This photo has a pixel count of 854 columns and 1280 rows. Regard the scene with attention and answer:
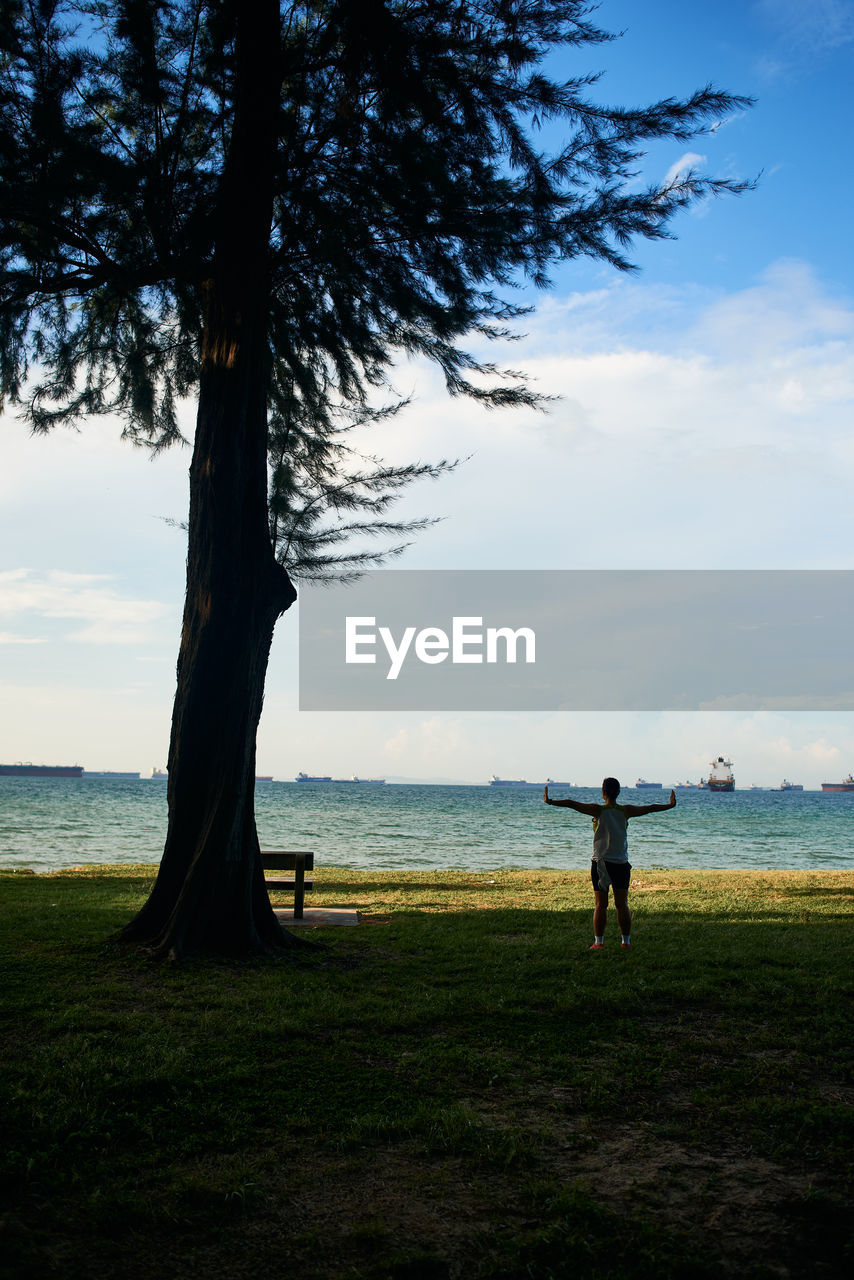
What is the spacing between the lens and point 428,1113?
4.24 metres

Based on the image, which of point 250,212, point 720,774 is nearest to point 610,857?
point 250,212

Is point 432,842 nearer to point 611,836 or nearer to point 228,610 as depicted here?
point 611,836

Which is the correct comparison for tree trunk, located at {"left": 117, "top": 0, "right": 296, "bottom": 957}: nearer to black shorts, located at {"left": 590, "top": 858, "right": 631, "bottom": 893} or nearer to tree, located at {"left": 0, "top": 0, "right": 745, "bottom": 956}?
tree, located at {"left": 0, "top": 0, "right": 745, "bottom": 956}

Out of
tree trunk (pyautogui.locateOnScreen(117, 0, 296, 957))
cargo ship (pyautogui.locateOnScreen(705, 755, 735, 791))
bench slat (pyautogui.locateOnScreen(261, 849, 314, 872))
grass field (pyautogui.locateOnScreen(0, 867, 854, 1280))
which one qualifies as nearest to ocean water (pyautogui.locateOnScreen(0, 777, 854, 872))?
bench slat (pyautogui.locateOnScreen(261, 849, 314, 872))

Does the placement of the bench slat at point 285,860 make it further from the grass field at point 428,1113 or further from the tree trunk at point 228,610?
the grass field at point 428,1113

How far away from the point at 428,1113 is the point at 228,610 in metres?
5.04

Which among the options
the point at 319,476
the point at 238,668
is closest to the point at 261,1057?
the point at 238,668

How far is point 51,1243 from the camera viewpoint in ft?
10.1

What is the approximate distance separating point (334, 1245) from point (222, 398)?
22.8 feet

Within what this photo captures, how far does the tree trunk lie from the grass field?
66 cm

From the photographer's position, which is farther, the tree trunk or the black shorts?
the black shorts

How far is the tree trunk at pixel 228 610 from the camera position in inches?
307

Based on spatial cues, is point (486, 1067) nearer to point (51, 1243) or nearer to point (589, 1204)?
point (589, 1204)

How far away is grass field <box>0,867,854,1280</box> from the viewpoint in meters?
3.10
